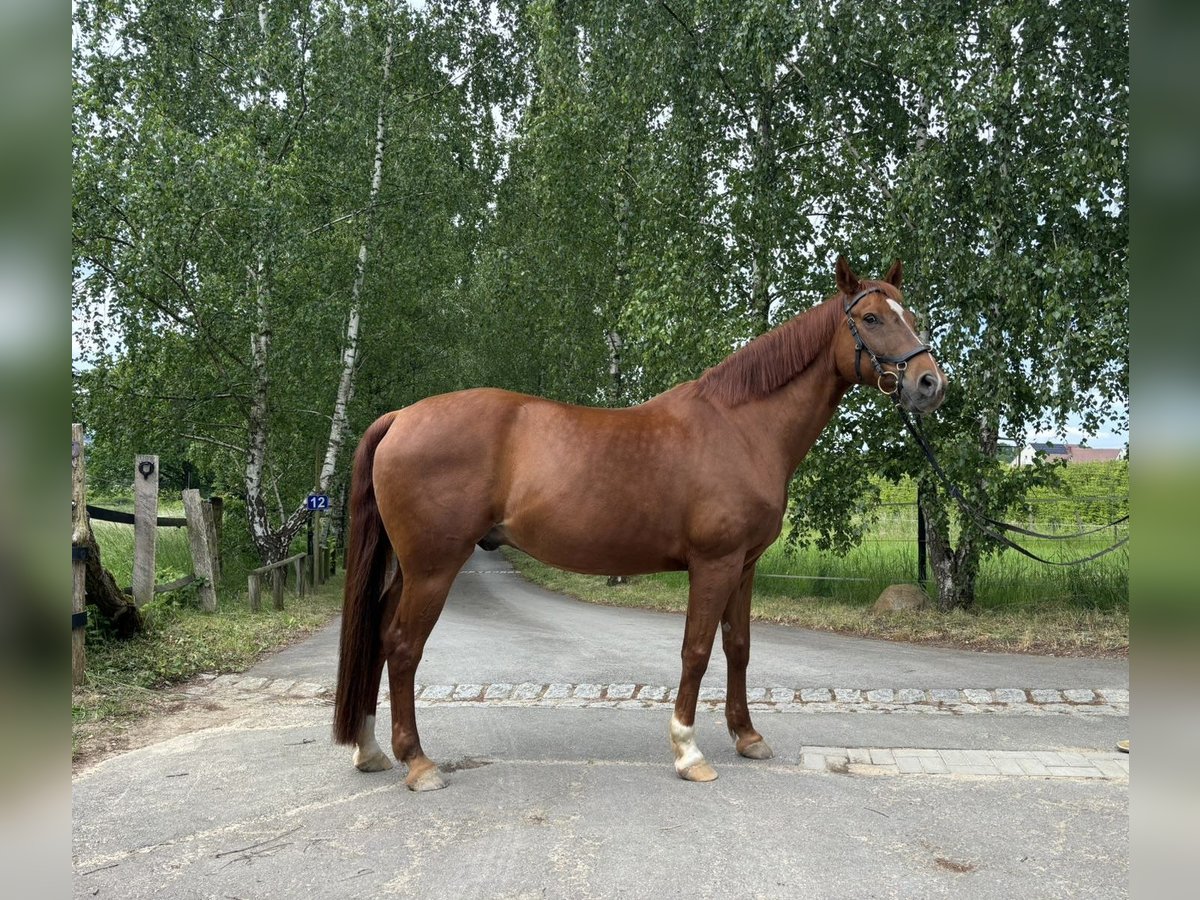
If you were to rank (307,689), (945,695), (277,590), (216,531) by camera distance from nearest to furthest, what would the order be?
(945,695)
(307,689)
(277,590)
(216,531)

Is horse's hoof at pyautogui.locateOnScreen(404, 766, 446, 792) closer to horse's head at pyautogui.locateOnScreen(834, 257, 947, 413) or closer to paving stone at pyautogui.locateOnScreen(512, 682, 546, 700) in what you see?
paving stone at pyautogui.locateOnScreen(512, 682, 546, 700)

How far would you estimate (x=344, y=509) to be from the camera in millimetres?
19047

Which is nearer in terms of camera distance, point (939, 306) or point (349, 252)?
point (939, 306)

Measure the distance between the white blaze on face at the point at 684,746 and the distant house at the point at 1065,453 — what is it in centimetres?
629

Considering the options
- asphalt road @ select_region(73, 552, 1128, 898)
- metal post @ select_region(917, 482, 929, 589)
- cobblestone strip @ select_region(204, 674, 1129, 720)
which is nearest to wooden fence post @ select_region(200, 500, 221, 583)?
cobblestone strip @ select_region(204, 674, 1129, 720)

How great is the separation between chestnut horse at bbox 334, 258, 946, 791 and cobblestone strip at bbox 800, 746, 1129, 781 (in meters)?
0.81

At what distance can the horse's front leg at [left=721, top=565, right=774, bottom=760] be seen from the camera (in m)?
4.46

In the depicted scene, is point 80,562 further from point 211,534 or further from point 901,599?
point 901,599

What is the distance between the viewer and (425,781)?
3943mm

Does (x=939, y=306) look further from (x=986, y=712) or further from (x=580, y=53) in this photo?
(x=580, y=53)

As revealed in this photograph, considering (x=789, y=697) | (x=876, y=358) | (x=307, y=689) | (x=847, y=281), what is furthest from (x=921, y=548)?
(x=307, y=689)

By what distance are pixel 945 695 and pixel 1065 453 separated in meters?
5.25
